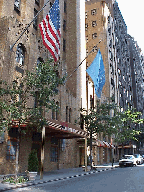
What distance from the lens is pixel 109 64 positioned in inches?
2277

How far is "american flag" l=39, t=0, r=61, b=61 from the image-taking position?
19.8 meters

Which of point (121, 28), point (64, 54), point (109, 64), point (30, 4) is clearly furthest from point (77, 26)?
point (121, 28)

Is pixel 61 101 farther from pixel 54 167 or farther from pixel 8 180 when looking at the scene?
pixel 8 180

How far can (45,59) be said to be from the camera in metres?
24.8

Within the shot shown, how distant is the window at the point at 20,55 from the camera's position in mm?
22781

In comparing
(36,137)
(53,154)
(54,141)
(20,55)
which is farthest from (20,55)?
(53,154)

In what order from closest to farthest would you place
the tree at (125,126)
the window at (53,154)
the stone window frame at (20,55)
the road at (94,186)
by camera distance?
the road at (94,186)
the stone window frame at (20,55)
the window at (53,154)
the tree at (125,126)

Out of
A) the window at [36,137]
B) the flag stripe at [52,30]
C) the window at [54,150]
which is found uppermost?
the flag stripe at [52,30]

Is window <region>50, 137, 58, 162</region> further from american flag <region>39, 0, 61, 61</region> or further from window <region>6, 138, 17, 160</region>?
american flag <region>39, 0, 61, 61</region>

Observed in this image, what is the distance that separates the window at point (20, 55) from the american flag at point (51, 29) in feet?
12.6

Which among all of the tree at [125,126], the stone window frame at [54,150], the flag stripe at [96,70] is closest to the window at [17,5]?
the flag stripe at [96,70]

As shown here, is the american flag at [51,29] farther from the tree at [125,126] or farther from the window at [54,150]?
the tree at [125,126]

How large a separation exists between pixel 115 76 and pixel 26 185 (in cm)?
5173

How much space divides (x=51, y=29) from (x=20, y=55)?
4.85 metres
